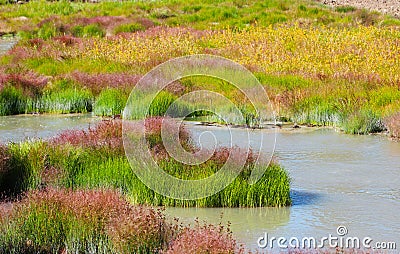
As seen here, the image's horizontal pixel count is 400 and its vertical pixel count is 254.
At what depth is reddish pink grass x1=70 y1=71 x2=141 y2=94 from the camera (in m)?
19.9

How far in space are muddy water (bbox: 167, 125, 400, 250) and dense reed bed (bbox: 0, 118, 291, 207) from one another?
0.71ft

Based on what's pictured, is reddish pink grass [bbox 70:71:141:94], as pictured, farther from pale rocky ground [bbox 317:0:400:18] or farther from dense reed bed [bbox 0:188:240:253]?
pale rocky ground [bbox 317:0:400:18]

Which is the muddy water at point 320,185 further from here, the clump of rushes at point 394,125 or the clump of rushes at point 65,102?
the clump of rushes at point 65,102

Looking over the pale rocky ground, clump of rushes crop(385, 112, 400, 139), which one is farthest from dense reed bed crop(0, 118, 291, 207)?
the pale rocky ground

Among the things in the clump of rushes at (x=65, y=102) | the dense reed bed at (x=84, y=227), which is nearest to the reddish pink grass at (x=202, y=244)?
the dense reed bed at (x=84, y=227)

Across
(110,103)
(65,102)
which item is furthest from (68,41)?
(110,103)

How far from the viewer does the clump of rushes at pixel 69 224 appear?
8.87 m

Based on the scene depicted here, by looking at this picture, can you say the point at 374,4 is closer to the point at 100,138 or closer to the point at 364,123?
the point at 364,123

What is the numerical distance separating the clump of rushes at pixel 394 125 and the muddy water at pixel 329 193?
204mm

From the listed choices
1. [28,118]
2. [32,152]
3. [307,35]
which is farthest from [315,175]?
[307,35]

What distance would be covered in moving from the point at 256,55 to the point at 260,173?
37.1 ft

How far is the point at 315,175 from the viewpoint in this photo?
43.5ft

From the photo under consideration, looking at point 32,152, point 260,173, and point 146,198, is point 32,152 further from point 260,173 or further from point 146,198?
point 260,173

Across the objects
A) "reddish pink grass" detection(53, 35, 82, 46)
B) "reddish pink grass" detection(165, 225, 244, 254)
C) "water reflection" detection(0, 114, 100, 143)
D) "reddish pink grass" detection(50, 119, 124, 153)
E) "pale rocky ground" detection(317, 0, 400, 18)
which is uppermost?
"pale rocky ground" detection(317, 0, 400, 18)
